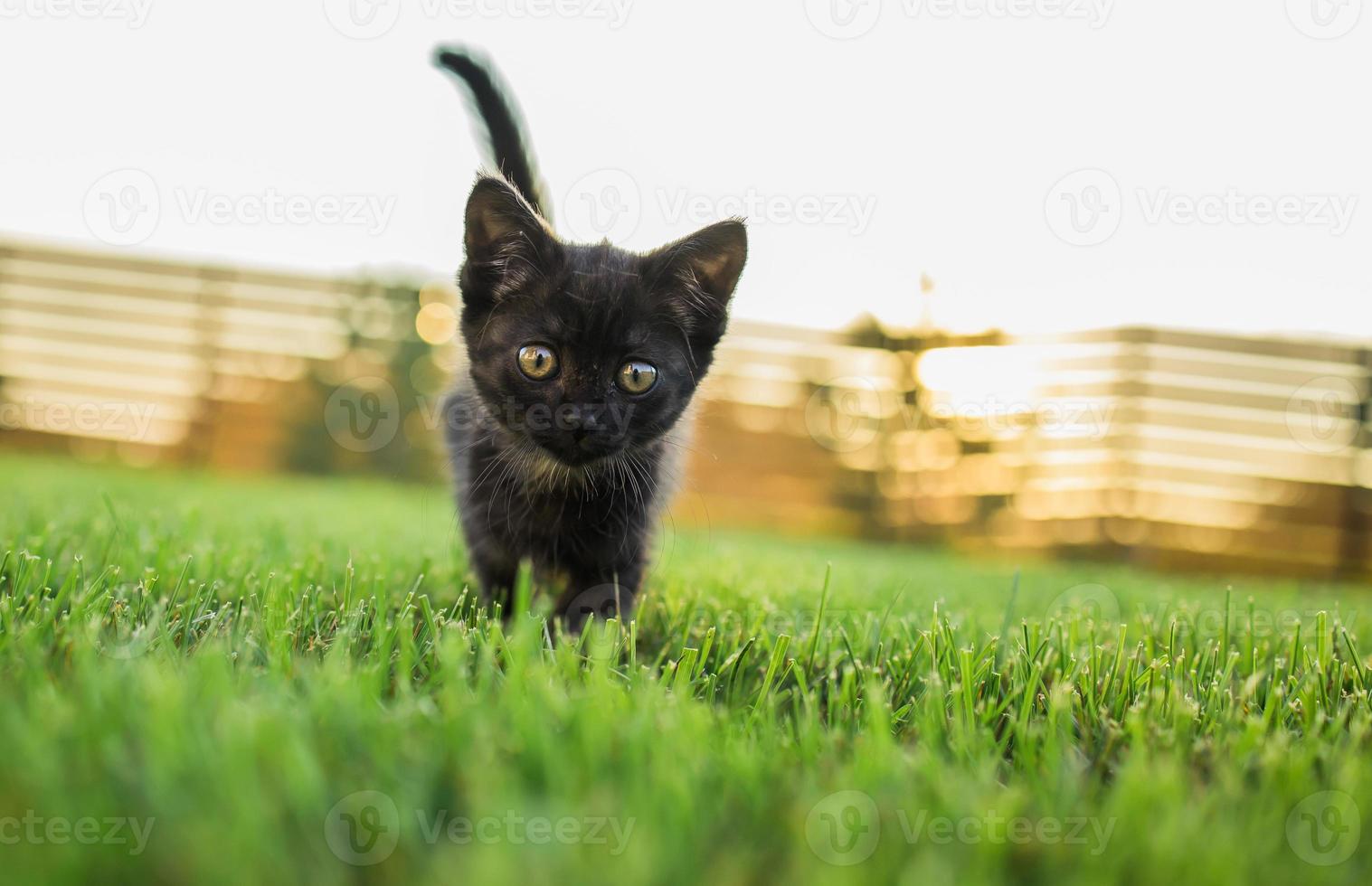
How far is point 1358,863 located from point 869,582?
2.41m

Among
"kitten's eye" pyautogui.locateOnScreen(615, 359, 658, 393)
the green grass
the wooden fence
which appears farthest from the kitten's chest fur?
the wooden fence

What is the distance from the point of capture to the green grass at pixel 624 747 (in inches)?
25.4

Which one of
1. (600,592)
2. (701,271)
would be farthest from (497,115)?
(600,592)

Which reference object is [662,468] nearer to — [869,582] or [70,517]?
[869,582]

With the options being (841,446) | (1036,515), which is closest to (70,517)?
(841,446)

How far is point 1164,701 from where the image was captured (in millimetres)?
1259

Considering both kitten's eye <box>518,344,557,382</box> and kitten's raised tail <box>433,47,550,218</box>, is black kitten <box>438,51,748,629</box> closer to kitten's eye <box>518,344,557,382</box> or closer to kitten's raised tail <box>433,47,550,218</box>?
kitten's eye <box>518,344,557,382</box>

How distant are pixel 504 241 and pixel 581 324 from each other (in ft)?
1.08

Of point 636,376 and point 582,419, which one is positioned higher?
point 636,376

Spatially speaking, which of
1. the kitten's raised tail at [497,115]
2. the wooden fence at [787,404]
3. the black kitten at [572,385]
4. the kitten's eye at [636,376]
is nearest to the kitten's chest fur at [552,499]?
the black kitten at [572,385]

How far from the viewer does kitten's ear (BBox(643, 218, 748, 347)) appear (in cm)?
195

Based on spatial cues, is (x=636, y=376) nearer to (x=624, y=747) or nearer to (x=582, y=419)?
(x=582, y=419)

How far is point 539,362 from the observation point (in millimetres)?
1845

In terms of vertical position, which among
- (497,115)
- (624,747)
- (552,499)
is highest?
(497,115)
